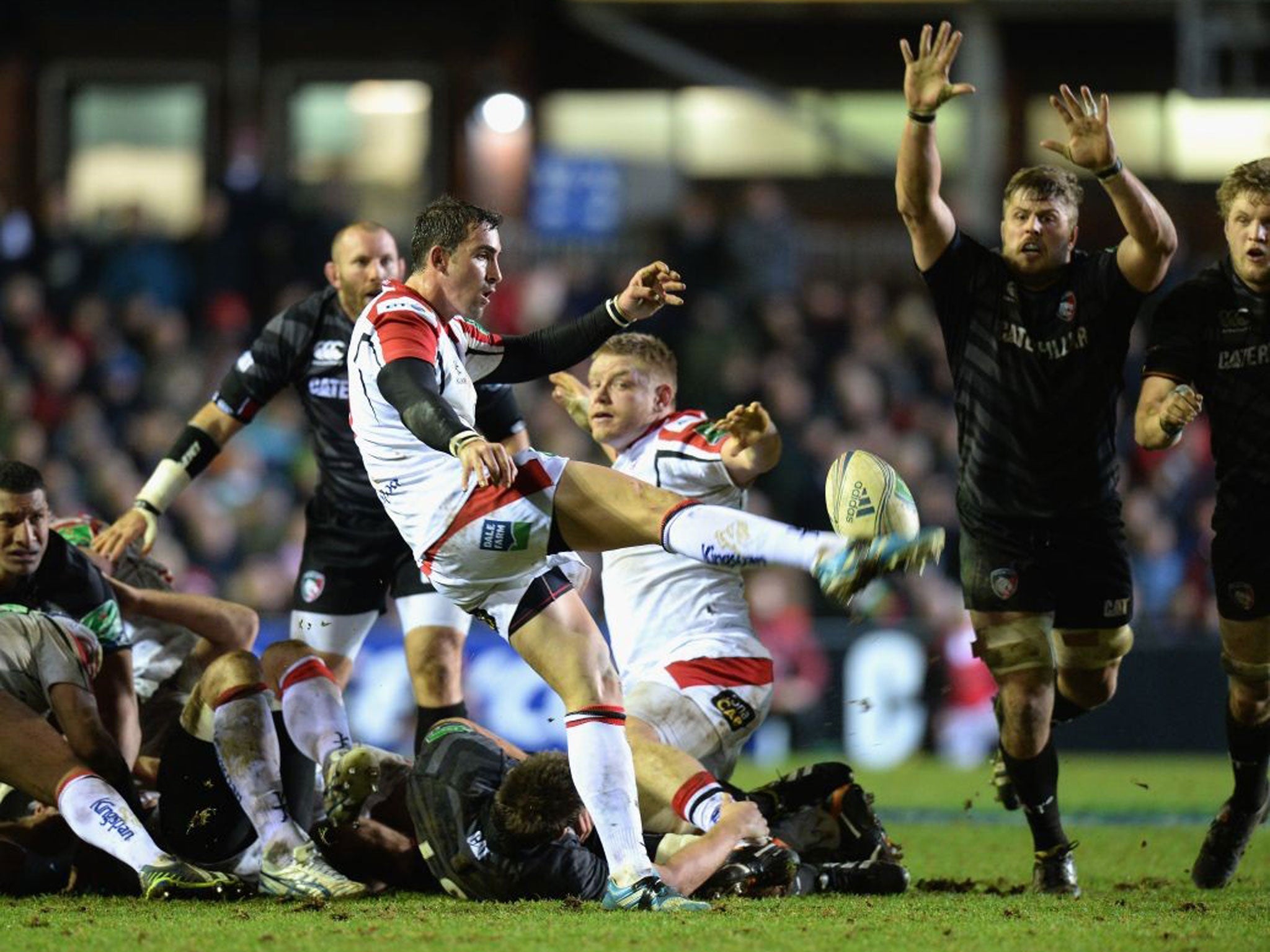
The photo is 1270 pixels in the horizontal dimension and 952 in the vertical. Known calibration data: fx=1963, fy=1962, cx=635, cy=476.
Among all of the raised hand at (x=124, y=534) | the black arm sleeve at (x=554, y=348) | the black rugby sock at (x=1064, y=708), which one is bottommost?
the black rugby sock at (x=1064, y=708)

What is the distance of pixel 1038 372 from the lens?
7211 mm

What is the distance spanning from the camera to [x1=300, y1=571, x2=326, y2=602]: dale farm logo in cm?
894

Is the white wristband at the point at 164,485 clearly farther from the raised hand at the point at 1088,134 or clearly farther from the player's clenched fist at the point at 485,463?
the raised hand at the point at 1088,134

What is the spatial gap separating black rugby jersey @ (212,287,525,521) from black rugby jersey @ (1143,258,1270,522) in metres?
2.94

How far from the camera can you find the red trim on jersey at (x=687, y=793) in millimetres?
6949

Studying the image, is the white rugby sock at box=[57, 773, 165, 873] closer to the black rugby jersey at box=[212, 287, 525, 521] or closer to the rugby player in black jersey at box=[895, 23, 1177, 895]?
the black rugby jersey at box=[212, 287, 525, 521]

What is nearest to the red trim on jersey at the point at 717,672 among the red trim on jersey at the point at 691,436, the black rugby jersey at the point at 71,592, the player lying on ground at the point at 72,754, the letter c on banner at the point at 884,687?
the red trim on jersey at the point at 691,436

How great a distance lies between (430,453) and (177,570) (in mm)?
8742

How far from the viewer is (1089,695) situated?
779 cm

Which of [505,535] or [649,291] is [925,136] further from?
[505,535]

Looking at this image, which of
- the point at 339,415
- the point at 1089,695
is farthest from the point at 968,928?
the point at 339,415

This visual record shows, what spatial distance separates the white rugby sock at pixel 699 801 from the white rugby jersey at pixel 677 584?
63 centimetres

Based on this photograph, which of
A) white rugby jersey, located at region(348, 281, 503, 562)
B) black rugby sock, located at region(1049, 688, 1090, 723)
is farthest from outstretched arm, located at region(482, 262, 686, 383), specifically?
black rugby sock, located at region(1049, 688, 1090, 723)

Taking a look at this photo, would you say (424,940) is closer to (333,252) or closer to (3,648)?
(3,648)
